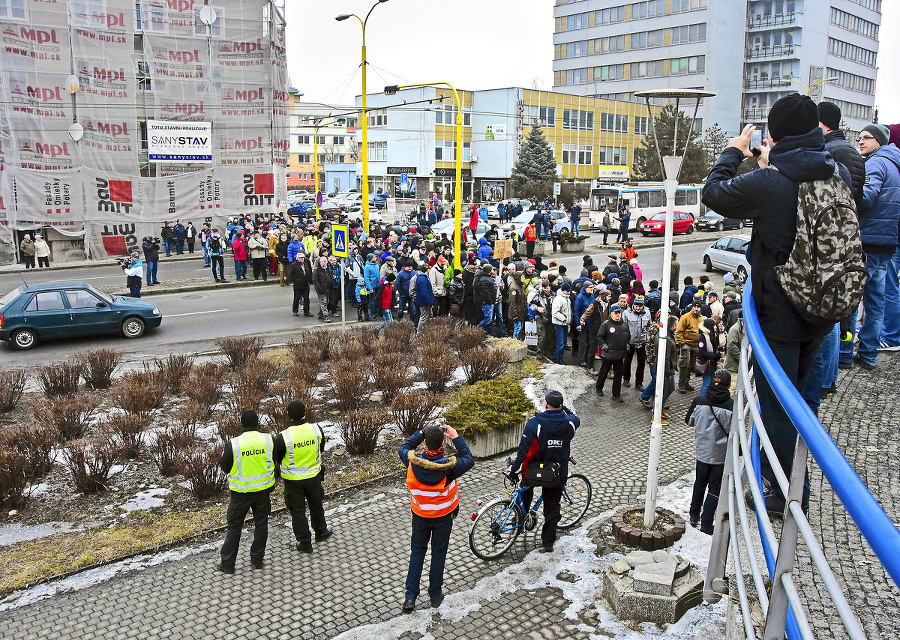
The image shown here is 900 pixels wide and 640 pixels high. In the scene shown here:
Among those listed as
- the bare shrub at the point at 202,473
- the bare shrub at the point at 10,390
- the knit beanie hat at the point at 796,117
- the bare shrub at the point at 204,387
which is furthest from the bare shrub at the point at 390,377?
the knit beanie hat at the point at 796,117

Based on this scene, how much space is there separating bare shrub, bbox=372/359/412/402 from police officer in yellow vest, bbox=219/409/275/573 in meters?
5.33

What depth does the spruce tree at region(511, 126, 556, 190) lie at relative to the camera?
221 ft

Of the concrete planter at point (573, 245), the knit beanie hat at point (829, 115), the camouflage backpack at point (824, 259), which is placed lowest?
the concrete planter at point (573, 245)

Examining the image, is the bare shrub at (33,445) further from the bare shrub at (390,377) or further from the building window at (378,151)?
the building window at (378,151)

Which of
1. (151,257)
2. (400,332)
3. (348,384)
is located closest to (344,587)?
(348,384)

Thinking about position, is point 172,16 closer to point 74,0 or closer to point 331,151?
point 74,0

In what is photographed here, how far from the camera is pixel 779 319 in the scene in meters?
3.46

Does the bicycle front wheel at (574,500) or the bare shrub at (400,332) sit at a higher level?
the bare shrub at (400,332)

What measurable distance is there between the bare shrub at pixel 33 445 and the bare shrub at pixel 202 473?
1.75 meters

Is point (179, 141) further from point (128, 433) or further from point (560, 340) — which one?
point (128, 433)

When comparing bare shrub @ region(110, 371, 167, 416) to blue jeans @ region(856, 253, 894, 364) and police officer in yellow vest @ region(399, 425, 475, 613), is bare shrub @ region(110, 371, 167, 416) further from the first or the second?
blue jeans @ region(856, 253, 894, 364)

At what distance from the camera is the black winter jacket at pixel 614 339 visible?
13.1 meters

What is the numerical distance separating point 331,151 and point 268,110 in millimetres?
58748

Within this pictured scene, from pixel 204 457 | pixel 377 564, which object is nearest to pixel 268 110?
pixel 204 457
